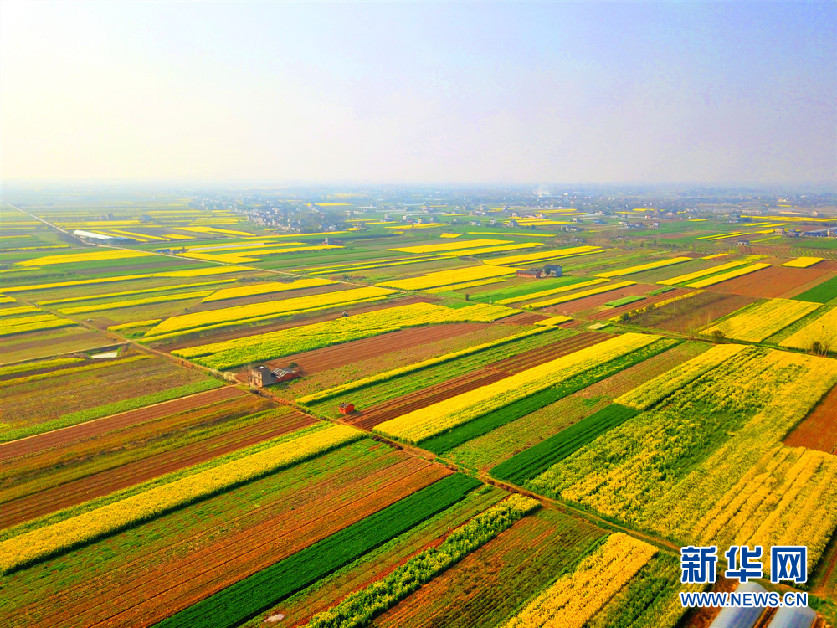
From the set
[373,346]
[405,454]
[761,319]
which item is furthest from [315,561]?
[761,319]

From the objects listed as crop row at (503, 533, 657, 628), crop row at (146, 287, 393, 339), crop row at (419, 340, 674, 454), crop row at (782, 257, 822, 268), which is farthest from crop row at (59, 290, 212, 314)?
crop row at (782, 257, 822, 268)

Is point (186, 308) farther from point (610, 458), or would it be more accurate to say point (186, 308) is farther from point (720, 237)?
point (720, 237)

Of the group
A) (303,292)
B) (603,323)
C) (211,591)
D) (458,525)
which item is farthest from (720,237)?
(211,591)

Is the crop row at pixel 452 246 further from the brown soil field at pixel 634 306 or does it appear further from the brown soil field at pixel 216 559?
the brown soil field at pixel 216 559

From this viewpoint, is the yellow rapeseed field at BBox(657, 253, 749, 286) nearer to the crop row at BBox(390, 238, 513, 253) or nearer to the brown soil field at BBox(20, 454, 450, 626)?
the crop row at BBox(390, 238, 513, 253)

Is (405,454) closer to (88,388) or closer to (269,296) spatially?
(88,388)
